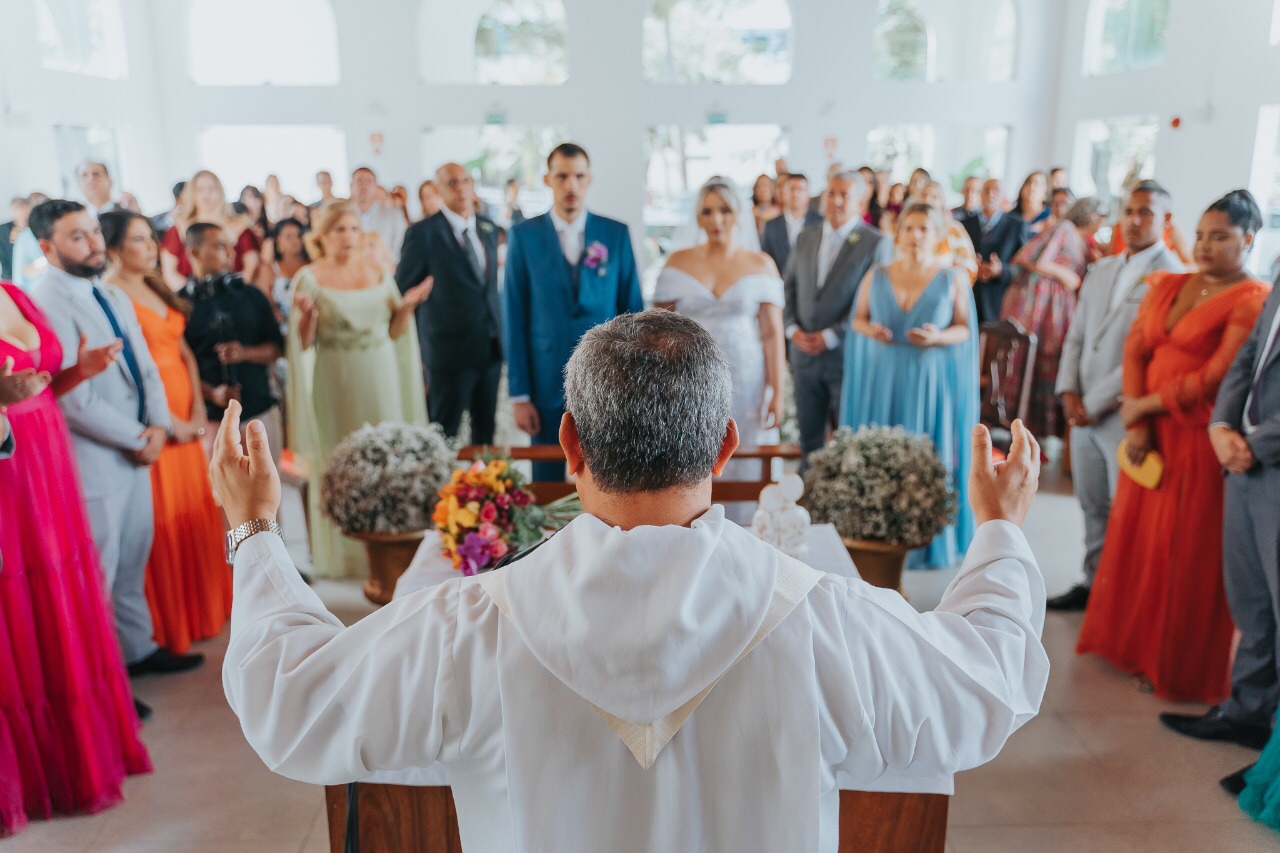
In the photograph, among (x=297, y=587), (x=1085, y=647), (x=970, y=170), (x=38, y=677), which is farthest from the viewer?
(x=970, y=170)

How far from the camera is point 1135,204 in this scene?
4531 mm

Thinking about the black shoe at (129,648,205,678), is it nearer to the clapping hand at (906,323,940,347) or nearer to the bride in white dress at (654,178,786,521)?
the bride in white dress at (654,178,786,521)

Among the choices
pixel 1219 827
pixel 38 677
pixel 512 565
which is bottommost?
pixel 1219 827

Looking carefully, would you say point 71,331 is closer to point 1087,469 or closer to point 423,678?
point 423,678

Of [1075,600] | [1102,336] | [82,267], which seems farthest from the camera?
[1075,600]

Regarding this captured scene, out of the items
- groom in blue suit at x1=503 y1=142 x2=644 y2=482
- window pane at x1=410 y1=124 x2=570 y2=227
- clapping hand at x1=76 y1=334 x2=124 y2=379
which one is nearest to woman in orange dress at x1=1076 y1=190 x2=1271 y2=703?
groom in blue suit at x1=503 y1=142 x2=644 y2=482

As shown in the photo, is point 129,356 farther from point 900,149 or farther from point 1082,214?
point 900,149

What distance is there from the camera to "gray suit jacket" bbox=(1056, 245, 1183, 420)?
4.34 m

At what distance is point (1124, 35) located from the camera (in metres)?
13.5

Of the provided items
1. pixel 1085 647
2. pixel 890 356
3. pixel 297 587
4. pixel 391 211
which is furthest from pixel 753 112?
pixel 297 587

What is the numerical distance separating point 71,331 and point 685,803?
3.19m

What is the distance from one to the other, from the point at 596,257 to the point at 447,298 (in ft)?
4.22


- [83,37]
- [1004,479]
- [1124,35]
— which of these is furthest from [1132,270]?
[83,37]

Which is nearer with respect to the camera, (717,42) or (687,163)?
(717,42)
